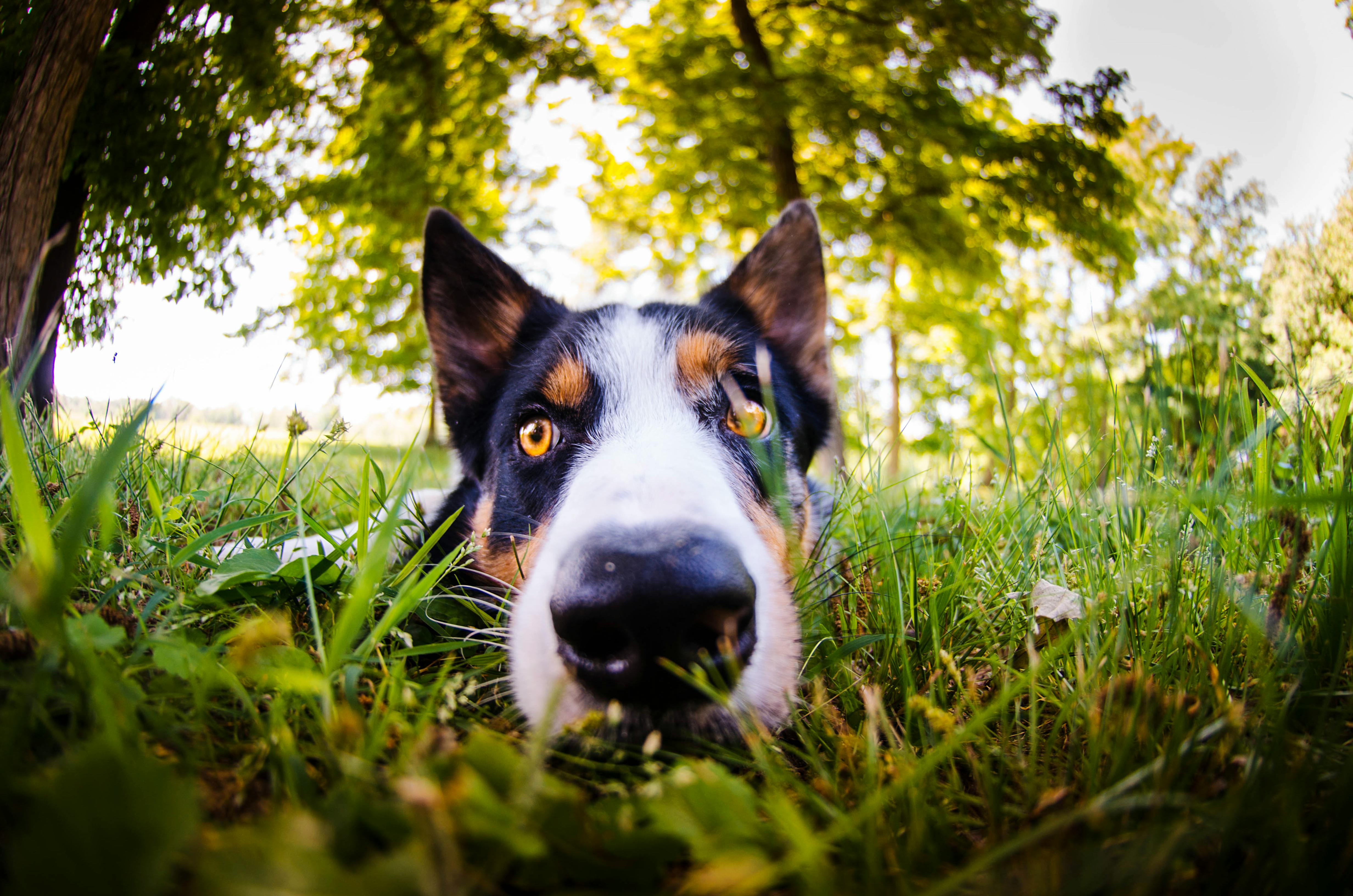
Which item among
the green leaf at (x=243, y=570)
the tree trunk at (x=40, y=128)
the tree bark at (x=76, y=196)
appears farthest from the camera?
the tree trunk at (x=40, y=128)

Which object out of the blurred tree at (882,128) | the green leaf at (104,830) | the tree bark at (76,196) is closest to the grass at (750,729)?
the green leaf at (104,830)

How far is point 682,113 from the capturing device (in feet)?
31.3

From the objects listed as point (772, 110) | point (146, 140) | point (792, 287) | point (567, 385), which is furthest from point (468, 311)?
point (772, 110)

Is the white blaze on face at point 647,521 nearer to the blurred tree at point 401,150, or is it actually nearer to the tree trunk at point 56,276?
the tree trunk at point 56,276

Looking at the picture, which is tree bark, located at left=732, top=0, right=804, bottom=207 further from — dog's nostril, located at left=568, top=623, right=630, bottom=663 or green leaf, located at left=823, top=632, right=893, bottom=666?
dog's nostril, located at left=568, top=623, right=630, bottom=663

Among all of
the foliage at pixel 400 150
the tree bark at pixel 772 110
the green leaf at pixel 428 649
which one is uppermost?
the tree bark at pixel 772 110

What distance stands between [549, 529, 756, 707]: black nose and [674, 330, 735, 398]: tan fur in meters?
1.28

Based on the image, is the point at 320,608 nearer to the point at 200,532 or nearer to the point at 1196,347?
the point at 200,532

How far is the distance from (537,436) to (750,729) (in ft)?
5.38

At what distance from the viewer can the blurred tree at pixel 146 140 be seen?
11.3 ft

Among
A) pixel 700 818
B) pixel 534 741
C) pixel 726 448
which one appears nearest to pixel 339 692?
pixel 534 741

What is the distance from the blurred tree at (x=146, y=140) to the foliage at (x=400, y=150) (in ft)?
2.81

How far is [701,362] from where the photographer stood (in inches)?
107

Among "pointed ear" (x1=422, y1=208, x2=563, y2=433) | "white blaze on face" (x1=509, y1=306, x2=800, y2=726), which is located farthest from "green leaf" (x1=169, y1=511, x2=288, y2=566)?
"pointed ear" (x1=422, y1=208, x2=563, y2=433)
